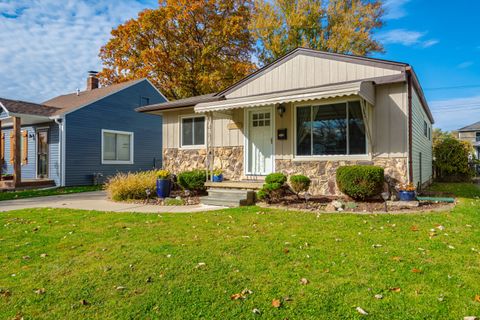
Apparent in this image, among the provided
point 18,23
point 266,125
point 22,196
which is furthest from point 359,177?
point 18,23

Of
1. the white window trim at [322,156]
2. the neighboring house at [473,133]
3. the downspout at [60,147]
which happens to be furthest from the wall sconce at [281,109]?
the neighboring house at [473,133]

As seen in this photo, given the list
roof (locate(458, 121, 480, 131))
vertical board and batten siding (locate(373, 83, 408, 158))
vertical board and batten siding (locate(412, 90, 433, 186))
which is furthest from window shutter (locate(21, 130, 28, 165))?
roof (locate(458, 121, 480, 131))

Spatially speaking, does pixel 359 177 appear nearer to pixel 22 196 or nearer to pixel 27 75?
pixel 22 196

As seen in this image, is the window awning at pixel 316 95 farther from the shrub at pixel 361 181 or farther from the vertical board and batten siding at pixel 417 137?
the vertical board and batten siding at pixel 417 137

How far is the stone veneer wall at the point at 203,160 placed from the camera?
33.4 feet

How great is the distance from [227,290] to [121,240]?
2374 mm

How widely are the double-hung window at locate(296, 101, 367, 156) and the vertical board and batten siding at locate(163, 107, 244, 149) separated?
2063mm

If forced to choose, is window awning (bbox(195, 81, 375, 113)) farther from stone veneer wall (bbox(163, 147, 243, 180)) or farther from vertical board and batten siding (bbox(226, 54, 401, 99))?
stone veneer wall (bbox(163, 147, 243, 180))

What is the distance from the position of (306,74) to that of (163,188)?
5.36 meters

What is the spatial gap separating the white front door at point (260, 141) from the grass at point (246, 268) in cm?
414

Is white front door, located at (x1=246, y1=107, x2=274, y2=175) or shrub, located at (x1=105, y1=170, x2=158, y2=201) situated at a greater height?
white front door, located at (x1=246, y1=107, x2=274, y2=175)

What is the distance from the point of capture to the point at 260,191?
25.3ft

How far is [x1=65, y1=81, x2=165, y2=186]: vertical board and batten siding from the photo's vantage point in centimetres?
1441

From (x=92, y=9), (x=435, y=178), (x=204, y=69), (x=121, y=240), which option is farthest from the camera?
(x=204, y=69)
